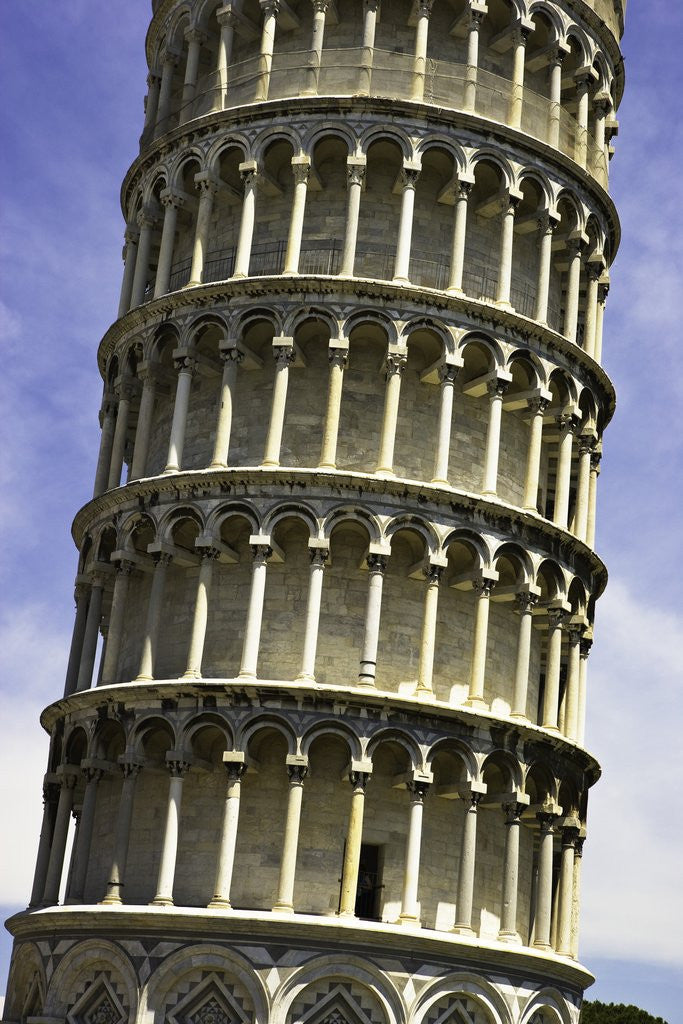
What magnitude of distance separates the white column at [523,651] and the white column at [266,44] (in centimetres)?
1200

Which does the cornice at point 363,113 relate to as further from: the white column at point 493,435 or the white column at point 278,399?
the white column at point 493,435

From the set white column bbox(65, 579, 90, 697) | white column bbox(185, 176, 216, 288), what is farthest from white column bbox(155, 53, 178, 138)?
white column bbox(65, 579, 90, 697)

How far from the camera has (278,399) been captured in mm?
32000

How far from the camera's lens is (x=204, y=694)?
30.2 metres

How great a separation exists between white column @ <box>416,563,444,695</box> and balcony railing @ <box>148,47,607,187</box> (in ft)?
32.4

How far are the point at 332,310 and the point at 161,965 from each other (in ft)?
41.6

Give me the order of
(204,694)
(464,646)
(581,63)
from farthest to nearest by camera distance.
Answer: (581,63) < (464,646) < (204,694)

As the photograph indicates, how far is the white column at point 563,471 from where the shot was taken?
111 feet

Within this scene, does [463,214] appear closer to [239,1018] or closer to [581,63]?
[581,63]

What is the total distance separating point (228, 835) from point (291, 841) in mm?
1142

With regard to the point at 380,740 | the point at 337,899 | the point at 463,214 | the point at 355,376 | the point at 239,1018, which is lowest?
the point at 239,1018

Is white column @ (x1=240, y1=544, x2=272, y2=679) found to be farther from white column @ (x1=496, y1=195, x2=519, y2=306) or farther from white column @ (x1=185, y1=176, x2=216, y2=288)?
white column @ (x1=496, y1=195, x2=519, y2=306)

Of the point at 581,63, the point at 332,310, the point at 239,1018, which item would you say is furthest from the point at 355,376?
the point at 239,1018

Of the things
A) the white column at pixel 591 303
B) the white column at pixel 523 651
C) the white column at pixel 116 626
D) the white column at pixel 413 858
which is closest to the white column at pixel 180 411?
the white column at pixel 116 626
